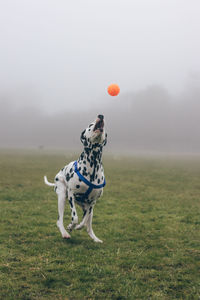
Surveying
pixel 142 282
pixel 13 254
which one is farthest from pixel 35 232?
pixel 142 282

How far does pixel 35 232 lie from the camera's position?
25.3ft

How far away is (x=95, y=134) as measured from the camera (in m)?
5.95

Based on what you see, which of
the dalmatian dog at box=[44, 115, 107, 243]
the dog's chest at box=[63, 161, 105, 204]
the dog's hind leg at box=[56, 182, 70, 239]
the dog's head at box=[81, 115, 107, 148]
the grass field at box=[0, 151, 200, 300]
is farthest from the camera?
the dog's hind leg at box=[56, 182, 70, 239]

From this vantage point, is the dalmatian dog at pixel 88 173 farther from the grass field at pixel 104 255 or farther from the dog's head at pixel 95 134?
the grass field at pixel 104 255


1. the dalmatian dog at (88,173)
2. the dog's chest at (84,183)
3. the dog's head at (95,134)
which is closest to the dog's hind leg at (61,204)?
the dalmatian dog at (88,173)

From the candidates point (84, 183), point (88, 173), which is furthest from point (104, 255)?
point (88, 173)

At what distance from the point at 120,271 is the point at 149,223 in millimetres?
4050

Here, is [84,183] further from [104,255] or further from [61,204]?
[104,255]

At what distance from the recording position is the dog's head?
5.88 m

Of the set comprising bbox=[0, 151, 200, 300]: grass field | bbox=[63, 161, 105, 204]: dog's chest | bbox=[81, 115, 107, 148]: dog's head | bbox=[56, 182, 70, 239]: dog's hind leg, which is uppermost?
bbox=[81, 115, 107, 148]: dog's head

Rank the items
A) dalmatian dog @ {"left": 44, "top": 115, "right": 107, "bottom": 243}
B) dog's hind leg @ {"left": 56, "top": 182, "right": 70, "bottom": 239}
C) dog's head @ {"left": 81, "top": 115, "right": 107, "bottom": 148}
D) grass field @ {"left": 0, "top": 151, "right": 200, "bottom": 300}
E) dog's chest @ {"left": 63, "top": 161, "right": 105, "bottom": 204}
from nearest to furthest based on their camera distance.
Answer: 1. grass field @ {"left": 0, "top": 151, "right": 200, "bottom": 300}
2. dog's head @ {"left": 81, "top": 115, "right": 107, "bottom": 148}
3. dalmatian dog @ {"left": 44, "top": 115, "right": 107, "bottom": 243}
4. dog's chest @ {"left": 63, "top": 161, "right": 105, "bottom": 204}
5. dog's hind leg @ {"left": 56, "top": 182, "right": 70, "bottom": 239}

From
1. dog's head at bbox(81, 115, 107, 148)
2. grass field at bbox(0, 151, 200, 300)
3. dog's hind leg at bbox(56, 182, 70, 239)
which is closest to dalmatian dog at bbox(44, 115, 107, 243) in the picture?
dog's head at bbox(81, 115, 107, 148)

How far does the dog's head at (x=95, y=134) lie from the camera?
5.88m

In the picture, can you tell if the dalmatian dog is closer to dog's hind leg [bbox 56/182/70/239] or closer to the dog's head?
the dog's head
